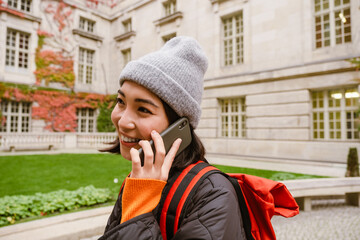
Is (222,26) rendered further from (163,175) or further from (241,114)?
(163,175)

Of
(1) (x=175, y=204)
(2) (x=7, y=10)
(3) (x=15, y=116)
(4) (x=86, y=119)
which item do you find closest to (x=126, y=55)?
(4) (x=86, y=119)

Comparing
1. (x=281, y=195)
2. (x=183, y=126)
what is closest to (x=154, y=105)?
(x=183, y=126)

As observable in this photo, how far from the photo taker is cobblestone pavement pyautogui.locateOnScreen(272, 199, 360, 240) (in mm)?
3574

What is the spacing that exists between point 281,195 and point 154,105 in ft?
2.68

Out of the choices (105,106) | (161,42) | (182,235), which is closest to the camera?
(182,235)

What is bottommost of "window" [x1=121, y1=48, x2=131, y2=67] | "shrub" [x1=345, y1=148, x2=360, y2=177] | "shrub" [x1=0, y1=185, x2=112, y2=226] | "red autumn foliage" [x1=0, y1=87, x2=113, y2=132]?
"shrub" [x1=0, y1=185, x2=112, y2=226]

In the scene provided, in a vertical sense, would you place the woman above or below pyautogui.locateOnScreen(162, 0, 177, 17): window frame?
below

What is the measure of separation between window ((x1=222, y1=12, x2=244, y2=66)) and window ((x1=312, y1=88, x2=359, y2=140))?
475cm

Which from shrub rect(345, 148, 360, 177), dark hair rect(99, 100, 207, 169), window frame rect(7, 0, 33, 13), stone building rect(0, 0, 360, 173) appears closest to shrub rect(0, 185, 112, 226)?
dark hair rect(99, 100, 207, 169)

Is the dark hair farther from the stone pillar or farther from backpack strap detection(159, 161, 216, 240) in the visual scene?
the stone pillar

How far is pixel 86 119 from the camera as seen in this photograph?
20.6m

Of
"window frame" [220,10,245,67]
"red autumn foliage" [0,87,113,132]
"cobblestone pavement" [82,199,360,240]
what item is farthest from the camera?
"red autumn foliage" [0,87,113,132]

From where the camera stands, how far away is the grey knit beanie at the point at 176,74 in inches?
48.2

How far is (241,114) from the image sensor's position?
43.8ft
